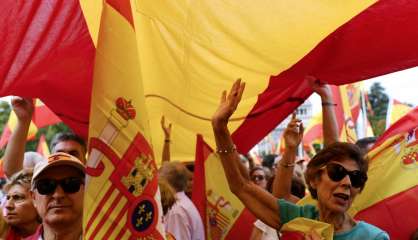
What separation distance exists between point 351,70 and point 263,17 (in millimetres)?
749

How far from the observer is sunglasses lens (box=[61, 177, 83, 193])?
279 cm

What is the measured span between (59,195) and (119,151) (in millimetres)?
291

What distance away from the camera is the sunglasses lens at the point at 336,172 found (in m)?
2.86

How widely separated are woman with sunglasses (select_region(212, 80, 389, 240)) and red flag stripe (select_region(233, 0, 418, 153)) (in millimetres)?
981

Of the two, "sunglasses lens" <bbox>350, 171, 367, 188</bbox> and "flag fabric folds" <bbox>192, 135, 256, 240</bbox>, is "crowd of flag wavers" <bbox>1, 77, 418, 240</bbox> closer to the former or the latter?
"sunglasses lens" <bbox>350, 171, 367, 188</bbox>

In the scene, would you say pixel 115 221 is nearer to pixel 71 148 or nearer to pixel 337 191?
pixel 337 191

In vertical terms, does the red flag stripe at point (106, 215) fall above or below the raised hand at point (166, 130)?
below

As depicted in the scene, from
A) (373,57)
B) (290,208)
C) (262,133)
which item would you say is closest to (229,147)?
(290,208)

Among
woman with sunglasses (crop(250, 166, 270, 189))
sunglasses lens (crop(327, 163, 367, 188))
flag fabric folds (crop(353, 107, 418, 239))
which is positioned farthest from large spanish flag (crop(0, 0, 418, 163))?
woman with sunglasses (crop(250, 166, 270, 189))

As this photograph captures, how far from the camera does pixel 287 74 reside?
3887mm

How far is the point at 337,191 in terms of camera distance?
2.84 metres

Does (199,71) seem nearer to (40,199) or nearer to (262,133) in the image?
(262,133)

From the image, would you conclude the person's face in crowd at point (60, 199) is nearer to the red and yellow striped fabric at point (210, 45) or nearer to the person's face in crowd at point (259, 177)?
the red and yellow striped fabric at point (210, 45)

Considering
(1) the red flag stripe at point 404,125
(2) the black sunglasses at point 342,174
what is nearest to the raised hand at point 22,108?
(2) the black sunglasses at point 342,174
